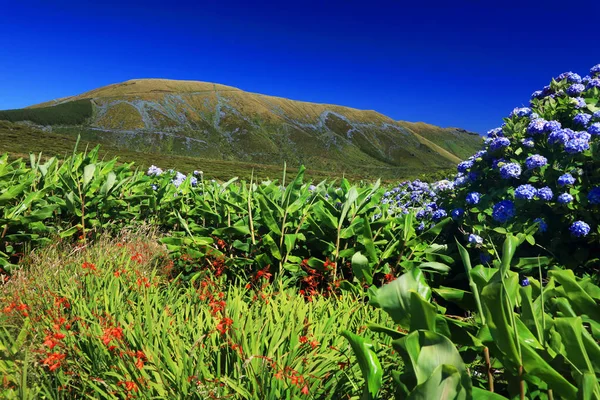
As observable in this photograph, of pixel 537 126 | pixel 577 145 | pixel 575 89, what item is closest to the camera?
pixel 577 145

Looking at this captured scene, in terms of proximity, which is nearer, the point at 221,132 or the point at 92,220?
the point at 92,220

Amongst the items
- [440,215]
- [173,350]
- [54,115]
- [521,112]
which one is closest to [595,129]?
[521,112]

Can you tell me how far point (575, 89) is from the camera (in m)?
3.55

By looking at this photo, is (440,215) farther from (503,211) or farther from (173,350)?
(173,350)

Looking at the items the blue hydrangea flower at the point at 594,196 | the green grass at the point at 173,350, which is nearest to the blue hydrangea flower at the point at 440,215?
the blue hydrangea flower at the point at 594,196

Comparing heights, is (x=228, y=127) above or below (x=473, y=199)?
above

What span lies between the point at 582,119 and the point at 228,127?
155377 millimetres

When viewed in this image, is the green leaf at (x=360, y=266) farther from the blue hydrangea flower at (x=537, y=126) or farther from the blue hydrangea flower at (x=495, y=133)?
the blue hydrangea flower at (x=495, y=133)

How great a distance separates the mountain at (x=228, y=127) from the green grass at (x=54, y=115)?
0.33 meters

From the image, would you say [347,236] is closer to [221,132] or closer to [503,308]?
[503,308]

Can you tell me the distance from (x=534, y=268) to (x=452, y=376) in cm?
229

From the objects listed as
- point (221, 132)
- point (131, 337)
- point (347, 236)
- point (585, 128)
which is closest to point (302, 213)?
point (347, 236)

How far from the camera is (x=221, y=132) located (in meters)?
149

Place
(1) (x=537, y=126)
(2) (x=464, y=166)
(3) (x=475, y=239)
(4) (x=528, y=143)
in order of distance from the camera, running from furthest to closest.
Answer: (2) (x=464, y=166) → (4) (x=528, y=143) → (1) (x=537, y=126) → (3) (x=475, y=239)
